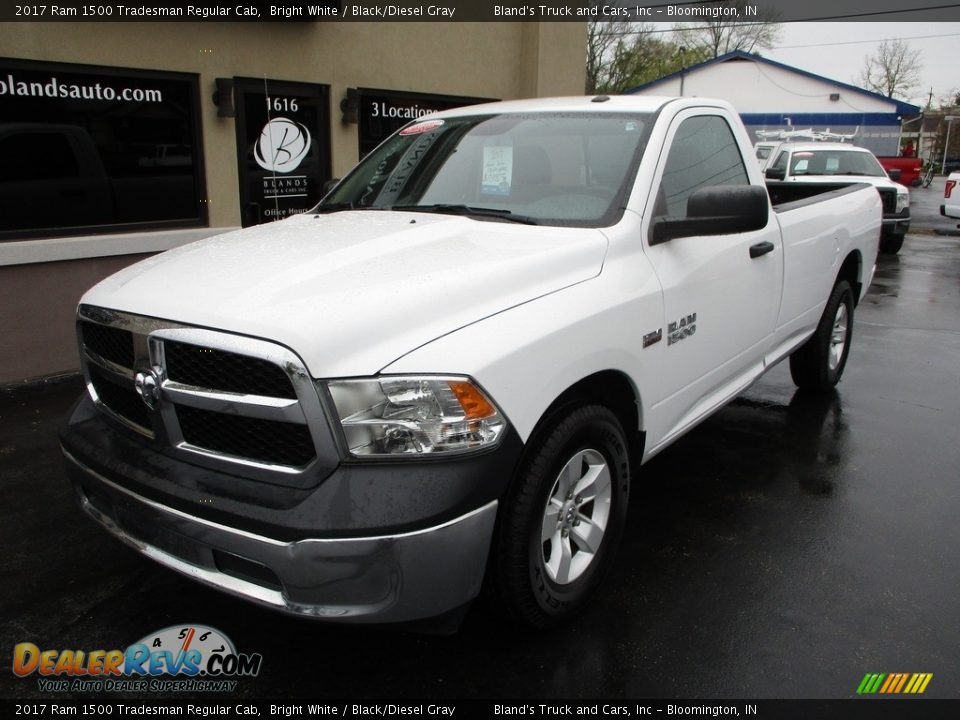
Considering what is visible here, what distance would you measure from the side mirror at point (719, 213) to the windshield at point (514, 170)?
239 millimetres

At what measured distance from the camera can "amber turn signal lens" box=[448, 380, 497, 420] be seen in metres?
2.32

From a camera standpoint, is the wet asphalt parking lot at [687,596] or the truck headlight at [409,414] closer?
the truck headlight at [409,414]

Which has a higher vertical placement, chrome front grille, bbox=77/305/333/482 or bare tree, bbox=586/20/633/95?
bare tree, bbox=586/20/633/95

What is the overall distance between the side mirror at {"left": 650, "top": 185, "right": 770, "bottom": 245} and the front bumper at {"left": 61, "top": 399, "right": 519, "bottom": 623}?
4.53 ft

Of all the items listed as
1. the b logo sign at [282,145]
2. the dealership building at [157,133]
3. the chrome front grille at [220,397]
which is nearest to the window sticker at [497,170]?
the chrome front grille at [220,397]

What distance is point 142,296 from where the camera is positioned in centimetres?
267

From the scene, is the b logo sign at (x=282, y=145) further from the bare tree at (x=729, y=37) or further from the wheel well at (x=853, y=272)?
the bare tree at (x=729, y=37)

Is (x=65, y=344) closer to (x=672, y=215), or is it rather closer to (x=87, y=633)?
(x=87, y=633)

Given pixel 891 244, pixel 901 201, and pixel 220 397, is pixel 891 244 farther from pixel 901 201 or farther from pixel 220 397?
pixel 220 397

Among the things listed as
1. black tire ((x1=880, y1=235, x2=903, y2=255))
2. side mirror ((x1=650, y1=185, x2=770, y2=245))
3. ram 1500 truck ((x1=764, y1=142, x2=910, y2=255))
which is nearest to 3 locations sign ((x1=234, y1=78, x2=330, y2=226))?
side mirror ((x1=650, y1=185, x2=770, y2=245))

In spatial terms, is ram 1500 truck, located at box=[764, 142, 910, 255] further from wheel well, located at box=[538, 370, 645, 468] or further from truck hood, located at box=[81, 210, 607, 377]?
truck hood, located at box=[81, 210, 607, 377]

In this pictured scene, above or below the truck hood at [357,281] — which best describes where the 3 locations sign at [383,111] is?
above

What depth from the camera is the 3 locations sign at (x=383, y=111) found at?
8609 mm
